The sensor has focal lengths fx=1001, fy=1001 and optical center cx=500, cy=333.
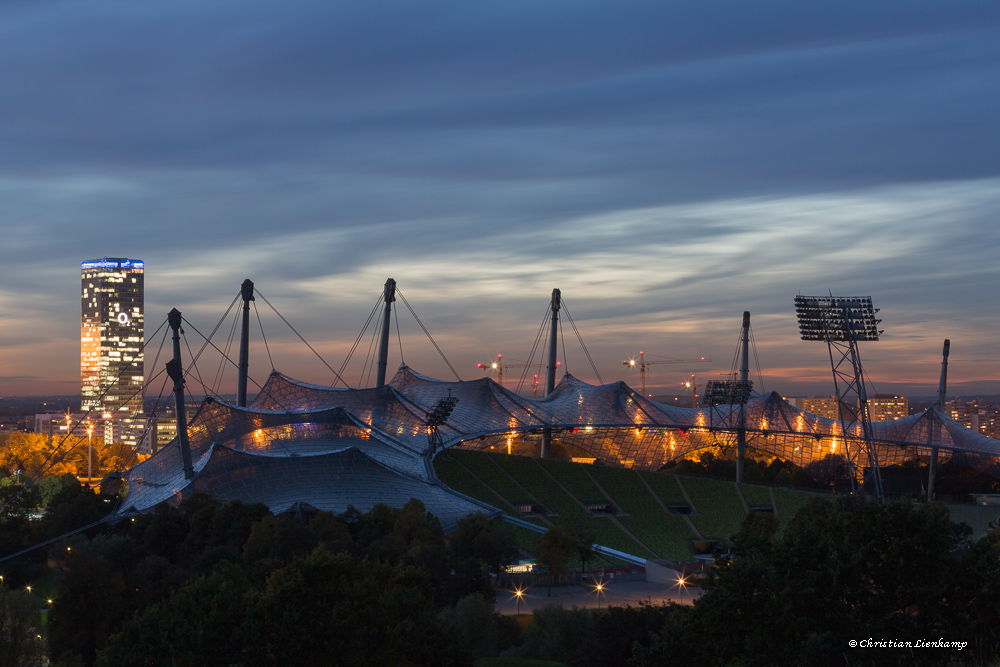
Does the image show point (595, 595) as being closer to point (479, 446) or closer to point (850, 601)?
point (850, 601)

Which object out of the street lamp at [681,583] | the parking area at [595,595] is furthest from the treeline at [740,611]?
the street lamp at [681,583]

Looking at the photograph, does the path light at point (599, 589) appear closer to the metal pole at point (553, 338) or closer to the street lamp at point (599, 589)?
the street lamp at point (599, 589)

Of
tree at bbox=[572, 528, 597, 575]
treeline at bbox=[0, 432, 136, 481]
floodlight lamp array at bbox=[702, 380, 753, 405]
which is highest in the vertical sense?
floodlight lamp array at bbox=[702, 380, 753, 405]

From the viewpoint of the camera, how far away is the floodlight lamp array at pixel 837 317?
204ft

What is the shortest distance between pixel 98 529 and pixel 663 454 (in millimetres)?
49378

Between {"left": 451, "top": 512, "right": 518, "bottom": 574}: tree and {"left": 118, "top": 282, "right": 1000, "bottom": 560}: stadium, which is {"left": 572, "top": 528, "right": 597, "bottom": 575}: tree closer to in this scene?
{"left": 451, "top": 512, "right": 518, "bottom": 574}: tree

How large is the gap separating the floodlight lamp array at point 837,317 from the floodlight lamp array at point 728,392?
20289 millimetres

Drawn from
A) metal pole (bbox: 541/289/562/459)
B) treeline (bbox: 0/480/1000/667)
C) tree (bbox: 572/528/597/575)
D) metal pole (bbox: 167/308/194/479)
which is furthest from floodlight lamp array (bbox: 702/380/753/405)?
treeline (bbox: 0/480/1000/667)

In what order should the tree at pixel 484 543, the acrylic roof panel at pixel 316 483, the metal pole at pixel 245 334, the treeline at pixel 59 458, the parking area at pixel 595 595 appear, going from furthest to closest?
the treeline at pixel 59 458, the metal pole at pixel 245 334, the acrylic roof panel at pixel 316 483, the tree at pixel 484 543, the parking area at pixel 595 595

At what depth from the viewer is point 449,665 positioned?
84.0ft

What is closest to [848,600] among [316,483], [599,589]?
[599,589]

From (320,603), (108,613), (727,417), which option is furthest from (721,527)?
(320,603)

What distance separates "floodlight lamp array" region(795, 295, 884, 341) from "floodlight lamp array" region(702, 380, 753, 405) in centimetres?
2029

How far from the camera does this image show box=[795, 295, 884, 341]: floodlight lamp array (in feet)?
204
